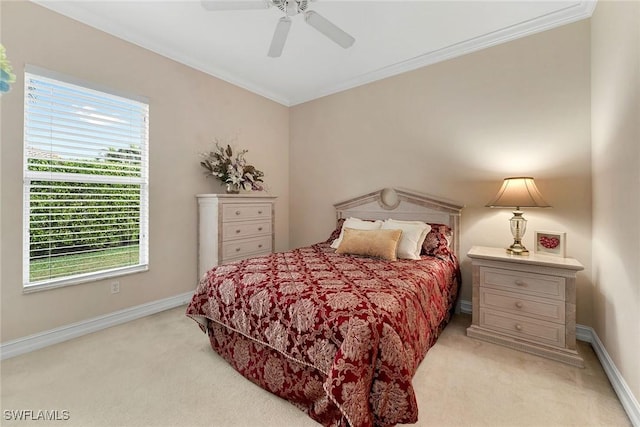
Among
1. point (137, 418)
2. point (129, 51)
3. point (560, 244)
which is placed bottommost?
point (137, 418)

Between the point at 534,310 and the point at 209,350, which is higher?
the point at 534,310

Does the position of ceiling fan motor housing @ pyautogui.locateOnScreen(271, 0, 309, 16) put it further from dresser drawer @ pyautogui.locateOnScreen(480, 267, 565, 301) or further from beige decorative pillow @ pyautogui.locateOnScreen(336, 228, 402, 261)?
dresser drawer @ pyautogui.locateOnScreen(480, 267, 565, 301)

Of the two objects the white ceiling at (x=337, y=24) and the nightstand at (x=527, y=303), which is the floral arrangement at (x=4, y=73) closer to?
the white ceiling at (x=337, y=24)

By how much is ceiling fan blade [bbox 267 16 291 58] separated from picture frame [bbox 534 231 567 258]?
278 cm

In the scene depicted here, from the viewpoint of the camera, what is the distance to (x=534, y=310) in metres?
2.16

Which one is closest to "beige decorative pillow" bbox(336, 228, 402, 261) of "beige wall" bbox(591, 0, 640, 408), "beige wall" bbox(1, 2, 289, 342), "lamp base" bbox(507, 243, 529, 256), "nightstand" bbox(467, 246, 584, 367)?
"nightstand" bbox(467, 246, 584, 367)

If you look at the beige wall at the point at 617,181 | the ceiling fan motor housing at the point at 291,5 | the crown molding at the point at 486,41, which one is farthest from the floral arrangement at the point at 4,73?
the crown molding at the point at 486,41

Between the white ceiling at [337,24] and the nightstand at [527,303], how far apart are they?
2.12m

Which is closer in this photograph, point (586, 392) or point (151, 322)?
point (586, 392)

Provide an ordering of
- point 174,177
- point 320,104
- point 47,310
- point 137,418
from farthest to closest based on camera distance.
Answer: point 320,104 < point 174,177 < point 47,310 < point 137,418

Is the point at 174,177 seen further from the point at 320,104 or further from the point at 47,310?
the point at 320,104

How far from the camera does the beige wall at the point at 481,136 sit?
2.41 metres

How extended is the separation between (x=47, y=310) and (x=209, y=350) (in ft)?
4.70

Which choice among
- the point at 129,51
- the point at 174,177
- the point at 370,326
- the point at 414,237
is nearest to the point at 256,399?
the point at 370,326
